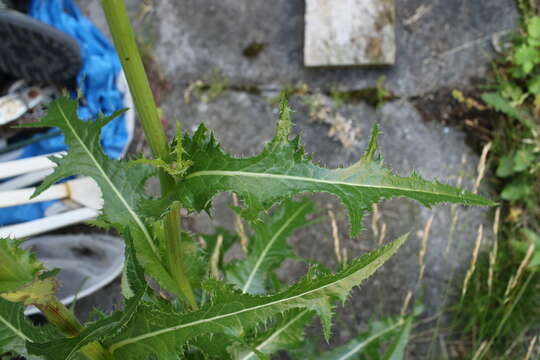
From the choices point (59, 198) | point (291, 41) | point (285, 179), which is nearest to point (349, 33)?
point (291, 41)

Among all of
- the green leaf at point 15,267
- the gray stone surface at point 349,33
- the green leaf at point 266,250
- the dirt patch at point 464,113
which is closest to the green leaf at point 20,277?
the green leaf at point 15,267

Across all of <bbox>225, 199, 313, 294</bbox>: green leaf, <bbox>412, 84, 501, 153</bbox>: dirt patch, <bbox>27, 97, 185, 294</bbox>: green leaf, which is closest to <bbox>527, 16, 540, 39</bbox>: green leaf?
<bbox>412, 84, 501, 153</bbox>: dirt patch

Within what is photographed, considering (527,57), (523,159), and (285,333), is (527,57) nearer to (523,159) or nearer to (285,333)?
(523,159)

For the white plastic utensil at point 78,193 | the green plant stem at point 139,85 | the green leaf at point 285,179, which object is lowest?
the white plastic utensil at point 78,193

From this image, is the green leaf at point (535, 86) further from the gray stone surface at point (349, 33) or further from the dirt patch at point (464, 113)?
the gray stone surface at point (349, 33)

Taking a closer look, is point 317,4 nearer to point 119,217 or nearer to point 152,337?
point 119,217

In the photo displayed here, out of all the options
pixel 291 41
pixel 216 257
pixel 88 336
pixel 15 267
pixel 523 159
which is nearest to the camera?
pixel 15 267
